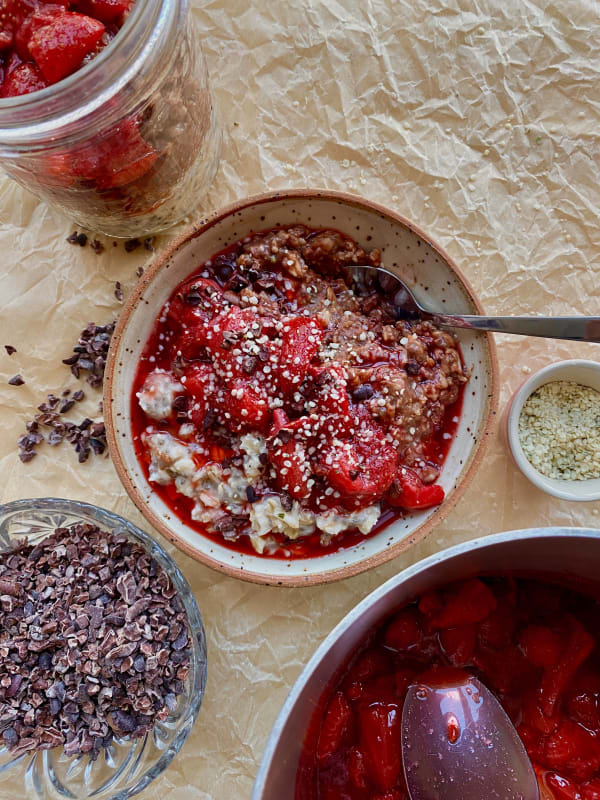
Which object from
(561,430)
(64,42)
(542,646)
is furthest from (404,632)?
(64,42)

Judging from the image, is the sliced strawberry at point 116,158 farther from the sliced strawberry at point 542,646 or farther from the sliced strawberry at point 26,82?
the sliced strawberry at point 542,646

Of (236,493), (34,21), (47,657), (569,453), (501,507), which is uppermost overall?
A: (34,21)

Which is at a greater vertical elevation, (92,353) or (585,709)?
(92,353)

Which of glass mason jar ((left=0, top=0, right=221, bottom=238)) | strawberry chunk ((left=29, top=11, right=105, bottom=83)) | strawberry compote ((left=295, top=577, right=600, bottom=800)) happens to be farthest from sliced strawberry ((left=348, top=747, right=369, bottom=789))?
strawberry chunk ((left=29, top=11, right=105, bottom=83))

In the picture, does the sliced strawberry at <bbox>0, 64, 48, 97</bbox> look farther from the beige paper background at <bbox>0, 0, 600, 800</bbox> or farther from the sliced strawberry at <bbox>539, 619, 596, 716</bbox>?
the sliced strawberry at <bbox>539, 619, 596, 716</bbox>

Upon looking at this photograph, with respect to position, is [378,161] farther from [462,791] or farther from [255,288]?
[462,791]

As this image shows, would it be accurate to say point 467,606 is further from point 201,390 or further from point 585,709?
point 201,390

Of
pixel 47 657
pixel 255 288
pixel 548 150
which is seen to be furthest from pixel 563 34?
pixel 47 657
